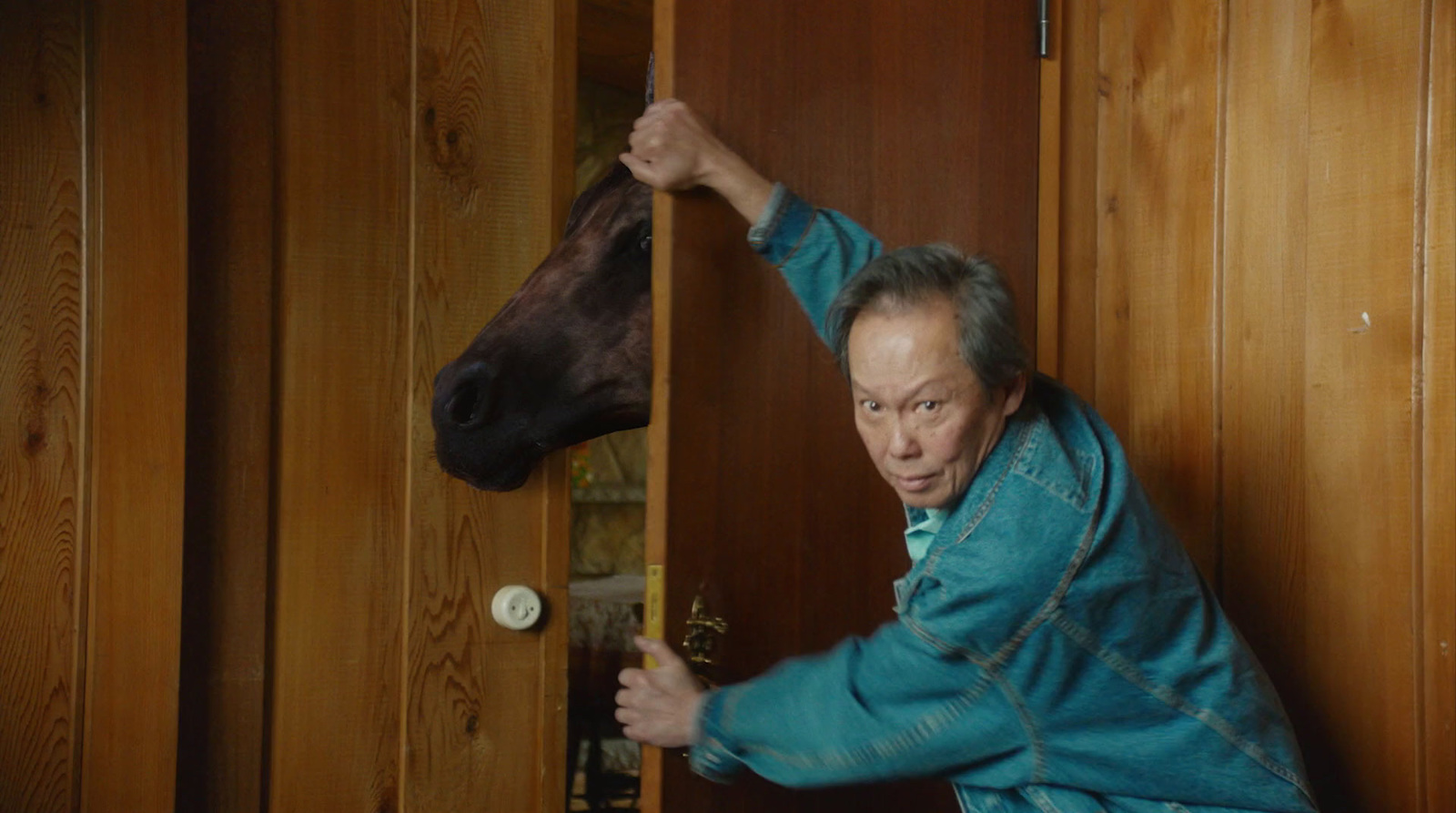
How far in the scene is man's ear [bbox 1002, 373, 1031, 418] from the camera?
3.78 ft

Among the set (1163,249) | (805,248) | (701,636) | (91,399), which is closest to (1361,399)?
(1163,249)

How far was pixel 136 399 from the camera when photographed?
67.8 inches

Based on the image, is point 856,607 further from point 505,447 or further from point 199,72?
point 199,72

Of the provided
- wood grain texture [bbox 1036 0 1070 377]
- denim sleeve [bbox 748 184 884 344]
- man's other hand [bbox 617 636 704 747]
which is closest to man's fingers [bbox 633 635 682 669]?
man's other hand [bbox 617 636 704 747]

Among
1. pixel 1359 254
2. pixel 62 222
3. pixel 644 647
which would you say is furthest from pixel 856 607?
pixel 62 222

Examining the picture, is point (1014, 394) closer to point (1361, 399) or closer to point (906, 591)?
point (906, 591)

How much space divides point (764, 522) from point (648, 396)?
0.38 meters

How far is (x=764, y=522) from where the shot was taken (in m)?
1.40

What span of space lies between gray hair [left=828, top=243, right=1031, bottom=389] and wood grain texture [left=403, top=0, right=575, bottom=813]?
0.95m

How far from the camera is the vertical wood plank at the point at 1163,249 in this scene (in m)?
1.52

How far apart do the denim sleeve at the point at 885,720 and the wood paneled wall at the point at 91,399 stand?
1113 millimetres

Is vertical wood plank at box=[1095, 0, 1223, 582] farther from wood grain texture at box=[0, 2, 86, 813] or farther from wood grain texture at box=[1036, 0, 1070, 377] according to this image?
wood grain texture at box=[0, 2, 86, 813]

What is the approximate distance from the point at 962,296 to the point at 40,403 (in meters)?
1.44

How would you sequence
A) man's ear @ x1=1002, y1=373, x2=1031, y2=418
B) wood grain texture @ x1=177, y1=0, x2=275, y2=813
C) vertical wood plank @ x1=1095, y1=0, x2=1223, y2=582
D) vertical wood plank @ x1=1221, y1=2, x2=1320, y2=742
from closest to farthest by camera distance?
man's ear @ x1=1002, y1=373, x2=1031, y2=418
vertical wood plank @ x1=1221, y1=2, x2=1320, y2=742
vertical wood plank @ x1=1095, y1=0, x2=1223, y2=582
wood grain texture @ x1=177, y1=0, x2=275, y2=813
